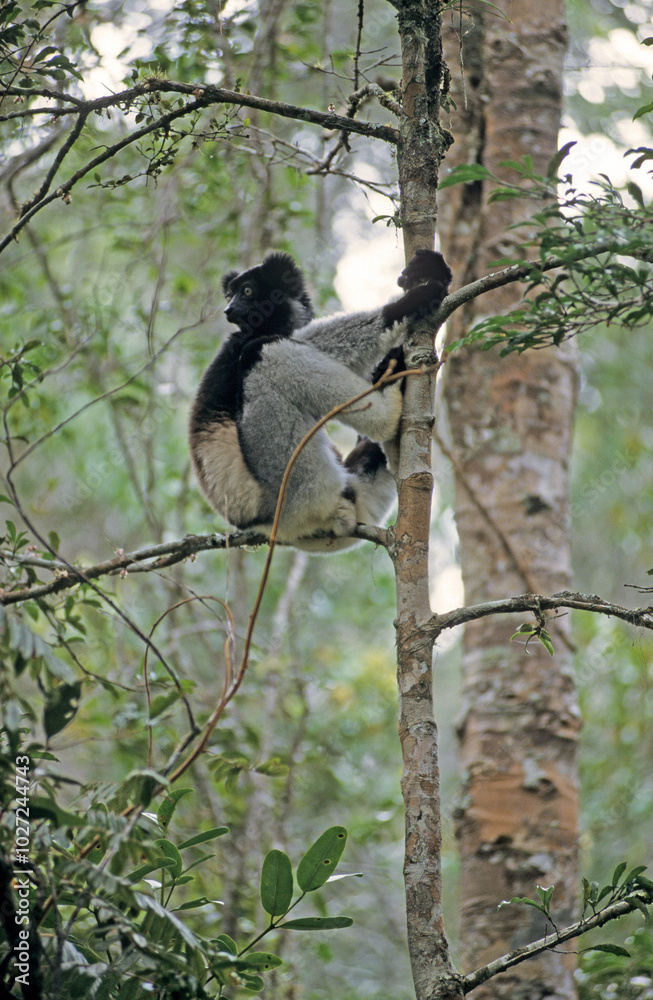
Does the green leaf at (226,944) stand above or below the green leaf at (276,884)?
below

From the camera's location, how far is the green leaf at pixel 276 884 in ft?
5.76

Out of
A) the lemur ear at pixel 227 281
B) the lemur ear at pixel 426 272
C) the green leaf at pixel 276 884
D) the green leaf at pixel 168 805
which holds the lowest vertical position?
the green leaf at pixel 276 884

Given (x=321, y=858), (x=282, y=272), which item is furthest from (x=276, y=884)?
(x=282, y=272)

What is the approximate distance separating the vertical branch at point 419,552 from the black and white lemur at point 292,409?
0.53 meters

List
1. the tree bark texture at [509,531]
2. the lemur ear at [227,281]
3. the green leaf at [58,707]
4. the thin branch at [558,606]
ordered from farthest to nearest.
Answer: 1. the lemur ear at [227,281]
2. the tree bark texture at [509,531]
3. the thin branch at [558,606]
4. the green leaf at [58,707]

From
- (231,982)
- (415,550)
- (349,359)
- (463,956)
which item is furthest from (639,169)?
(463,956)

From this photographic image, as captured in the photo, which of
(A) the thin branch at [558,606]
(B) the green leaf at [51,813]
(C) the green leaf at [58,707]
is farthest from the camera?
(A) the thin branch at [558,606]

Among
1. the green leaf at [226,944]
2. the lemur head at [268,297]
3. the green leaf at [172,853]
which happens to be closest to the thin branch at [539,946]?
the green leaf at [226,944]

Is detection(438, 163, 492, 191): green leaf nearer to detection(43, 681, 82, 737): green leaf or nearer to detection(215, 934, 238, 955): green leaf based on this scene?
detection(43, 681, 82, 737): green leaf

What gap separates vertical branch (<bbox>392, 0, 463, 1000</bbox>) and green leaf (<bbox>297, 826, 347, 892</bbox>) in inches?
8.1

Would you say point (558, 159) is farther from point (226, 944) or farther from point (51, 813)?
point (226, 944)

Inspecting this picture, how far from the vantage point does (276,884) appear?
1764mm

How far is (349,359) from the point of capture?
3.36 m

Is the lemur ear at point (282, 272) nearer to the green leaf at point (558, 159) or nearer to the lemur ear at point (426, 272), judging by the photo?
the lemur ear at point (426, 272)
